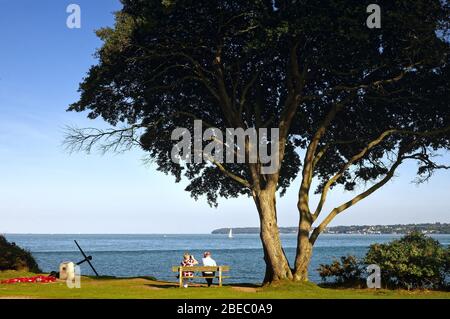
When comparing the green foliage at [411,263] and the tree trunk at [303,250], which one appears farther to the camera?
the tree trunk at [303,250]

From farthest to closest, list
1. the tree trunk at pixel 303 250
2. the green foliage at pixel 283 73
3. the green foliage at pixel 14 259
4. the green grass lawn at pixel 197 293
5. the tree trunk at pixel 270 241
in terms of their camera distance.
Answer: the green foliage at pixel 14 259
the tree trunk at pixel 303 250
the tree trunk at pixel 270 241
the green foliage at pixel 283 73
the green grass lawn at pixel 197 293

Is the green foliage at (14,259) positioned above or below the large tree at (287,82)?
below

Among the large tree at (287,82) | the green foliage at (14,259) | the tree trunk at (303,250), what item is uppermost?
the large tree at (287,82)

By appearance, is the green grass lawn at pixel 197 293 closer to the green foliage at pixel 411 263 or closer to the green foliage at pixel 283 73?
the green foliage at pixel 411 263

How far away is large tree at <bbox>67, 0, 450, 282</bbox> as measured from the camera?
22.1 meters

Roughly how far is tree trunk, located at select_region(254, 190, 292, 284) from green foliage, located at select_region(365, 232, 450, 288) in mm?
3981

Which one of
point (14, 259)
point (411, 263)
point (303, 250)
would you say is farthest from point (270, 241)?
point (14, 259)

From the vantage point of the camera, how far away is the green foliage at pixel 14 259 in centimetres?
3400

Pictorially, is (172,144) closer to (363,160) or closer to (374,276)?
(363,160)

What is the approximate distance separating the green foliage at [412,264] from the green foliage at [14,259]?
70.9ft

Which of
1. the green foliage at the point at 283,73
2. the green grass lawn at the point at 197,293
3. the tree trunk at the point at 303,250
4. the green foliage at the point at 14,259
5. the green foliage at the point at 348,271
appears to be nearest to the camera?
the green grass lawn at the point at 197,293

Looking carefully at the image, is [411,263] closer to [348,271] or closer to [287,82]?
[348,271]

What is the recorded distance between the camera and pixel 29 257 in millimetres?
36750

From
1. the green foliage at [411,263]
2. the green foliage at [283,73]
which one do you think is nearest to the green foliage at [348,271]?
the green foliage at [411,263]
